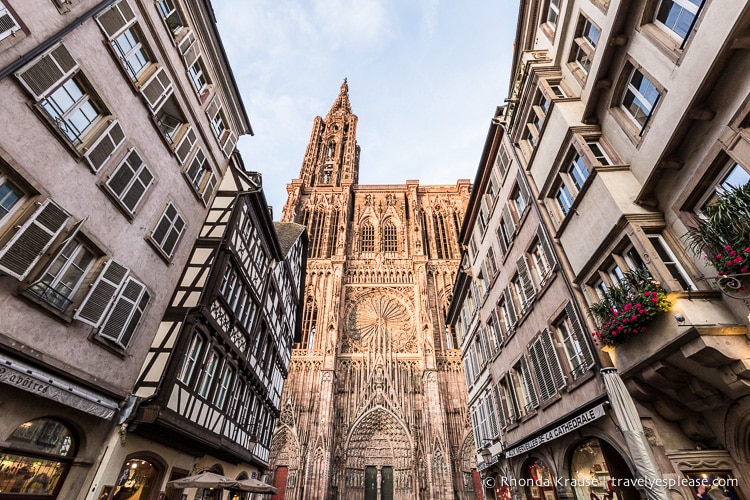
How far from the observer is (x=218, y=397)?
11.1 m

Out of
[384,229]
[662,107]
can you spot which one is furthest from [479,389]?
[384,229]

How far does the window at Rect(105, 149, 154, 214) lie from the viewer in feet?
25.3

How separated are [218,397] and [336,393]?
816 inches

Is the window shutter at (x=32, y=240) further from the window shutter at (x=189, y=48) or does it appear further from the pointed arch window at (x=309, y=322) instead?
the pointed arch window at (x=309, y=322)

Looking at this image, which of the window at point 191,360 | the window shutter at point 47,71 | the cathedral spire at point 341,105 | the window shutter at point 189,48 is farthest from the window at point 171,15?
the cathedral spire at point 341,105

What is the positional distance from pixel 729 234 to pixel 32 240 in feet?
34.5

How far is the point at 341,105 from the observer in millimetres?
58781

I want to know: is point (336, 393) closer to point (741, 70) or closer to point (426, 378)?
point (426, 378)

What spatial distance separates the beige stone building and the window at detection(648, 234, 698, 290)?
0.02 m

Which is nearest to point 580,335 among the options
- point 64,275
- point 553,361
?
point 553,361

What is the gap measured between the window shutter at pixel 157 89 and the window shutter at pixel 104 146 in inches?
61.3

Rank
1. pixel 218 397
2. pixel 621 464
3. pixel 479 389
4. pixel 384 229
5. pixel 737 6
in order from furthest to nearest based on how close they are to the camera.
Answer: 1. pixel 384 229
2. pixel 479 389
3. pixel 218 397
4. pixel 621 464
5. pixel 737 6

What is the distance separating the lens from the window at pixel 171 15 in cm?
973

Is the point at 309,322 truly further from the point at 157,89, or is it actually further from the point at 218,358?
the point at 157,89
